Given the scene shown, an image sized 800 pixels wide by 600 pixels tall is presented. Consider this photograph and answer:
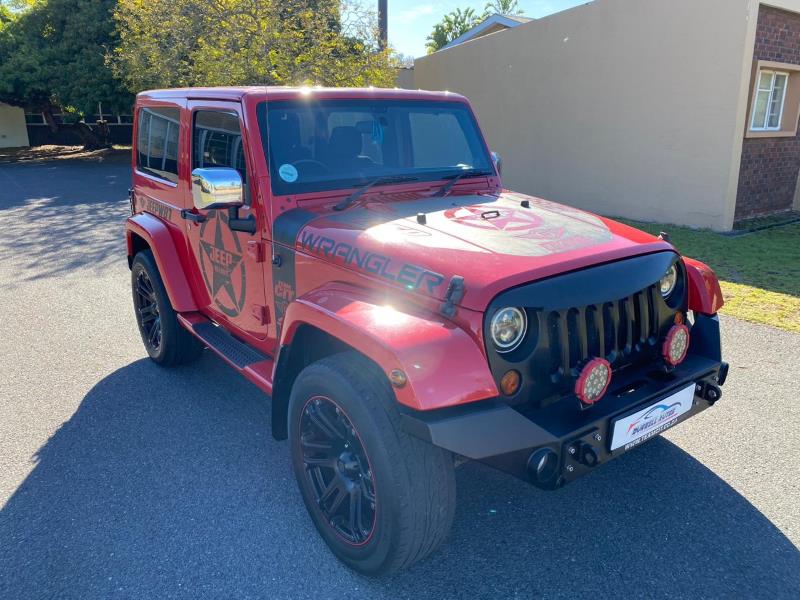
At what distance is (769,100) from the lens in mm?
10195

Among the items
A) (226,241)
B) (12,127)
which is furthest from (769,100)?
(12,127)

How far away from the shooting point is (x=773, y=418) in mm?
3680

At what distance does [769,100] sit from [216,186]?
1057 centimetres

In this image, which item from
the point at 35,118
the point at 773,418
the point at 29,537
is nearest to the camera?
the point at 29,537

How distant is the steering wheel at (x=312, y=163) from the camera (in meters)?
3.21

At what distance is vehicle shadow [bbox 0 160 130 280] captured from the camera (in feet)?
26.8

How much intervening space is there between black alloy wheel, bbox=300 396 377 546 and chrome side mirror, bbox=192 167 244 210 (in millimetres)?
1066

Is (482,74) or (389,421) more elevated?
(482,74)

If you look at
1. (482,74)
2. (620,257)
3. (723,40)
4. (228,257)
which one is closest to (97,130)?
(482,74)

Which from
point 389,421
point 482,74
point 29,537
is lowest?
point 29,537

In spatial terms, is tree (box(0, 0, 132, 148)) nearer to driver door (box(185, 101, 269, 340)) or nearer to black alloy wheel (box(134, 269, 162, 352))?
black alloy wheel (box(134, 269, 162, 352))

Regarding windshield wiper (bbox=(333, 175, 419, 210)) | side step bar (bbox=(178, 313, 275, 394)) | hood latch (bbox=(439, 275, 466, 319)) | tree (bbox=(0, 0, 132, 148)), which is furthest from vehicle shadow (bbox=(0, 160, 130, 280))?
hood latch (bbox=(439, 275, 466, 319))

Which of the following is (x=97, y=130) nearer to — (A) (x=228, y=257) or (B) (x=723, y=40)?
(B) (x=723, y=40)

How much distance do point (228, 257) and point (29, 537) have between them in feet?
5.44
